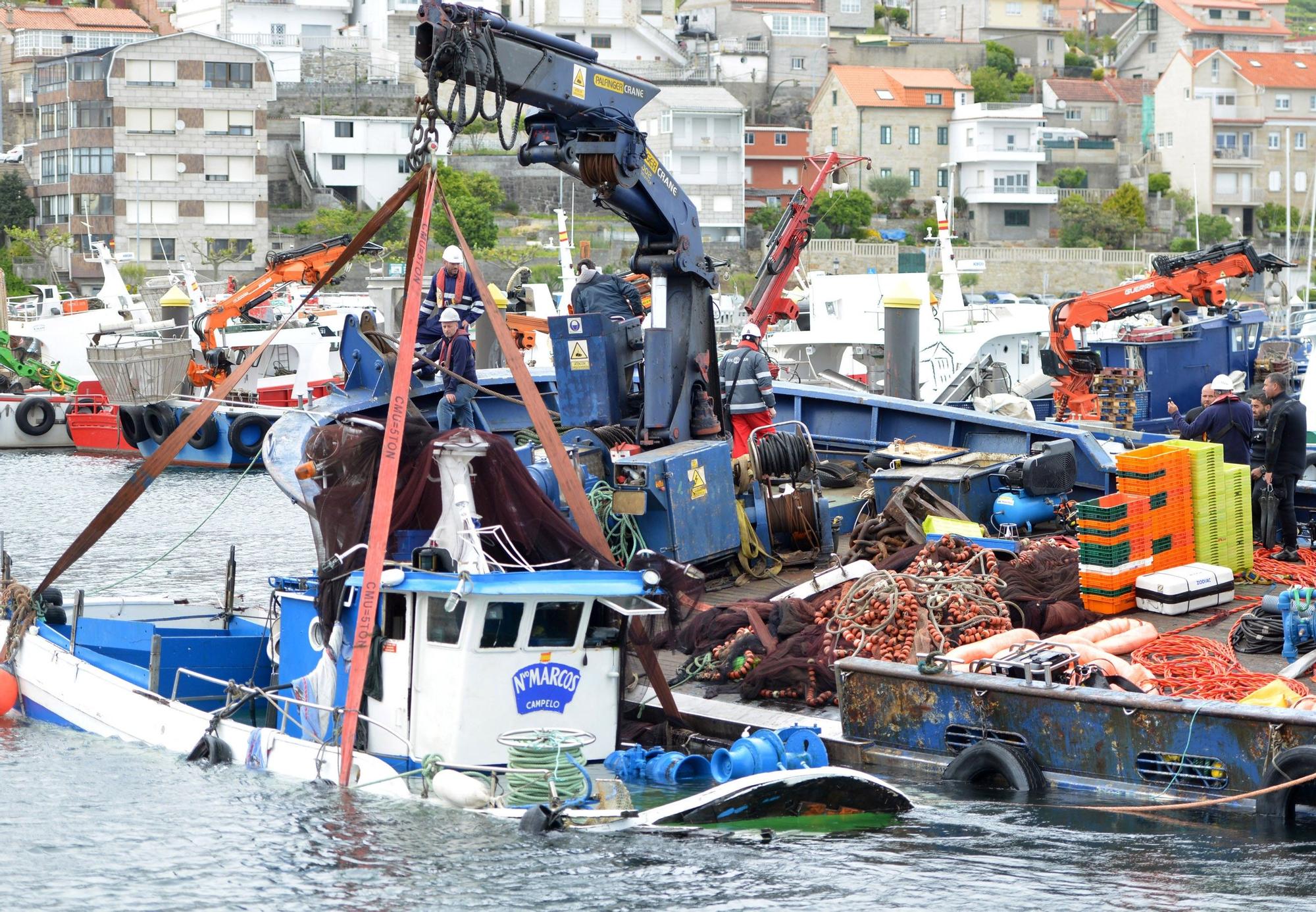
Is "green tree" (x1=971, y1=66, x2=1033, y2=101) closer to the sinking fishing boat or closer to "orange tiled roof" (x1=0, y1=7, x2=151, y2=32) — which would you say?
"orange tiled roof" (x1=0, y1=7, x2=151, y2=32)

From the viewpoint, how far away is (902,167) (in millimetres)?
88562

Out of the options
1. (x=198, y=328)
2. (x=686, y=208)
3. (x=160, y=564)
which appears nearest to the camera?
(x=686, y=208)

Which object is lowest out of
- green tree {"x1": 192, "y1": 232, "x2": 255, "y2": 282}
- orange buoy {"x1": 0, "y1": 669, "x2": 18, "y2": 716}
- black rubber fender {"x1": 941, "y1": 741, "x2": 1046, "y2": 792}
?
orange buoy {"x1": 0, "y1": 669, "x2": 18, "y2": 716}

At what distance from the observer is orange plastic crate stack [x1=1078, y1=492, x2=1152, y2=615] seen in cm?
1288

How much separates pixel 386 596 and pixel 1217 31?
103 meters

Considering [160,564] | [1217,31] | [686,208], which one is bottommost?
[160,564]

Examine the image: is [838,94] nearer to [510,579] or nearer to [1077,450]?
[1077,450]

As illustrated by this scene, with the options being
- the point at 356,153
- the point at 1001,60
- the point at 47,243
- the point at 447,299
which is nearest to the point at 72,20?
the point at 356,153

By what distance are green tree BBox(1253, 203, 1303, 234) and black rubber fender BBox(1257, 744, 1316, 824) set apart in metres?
77.3

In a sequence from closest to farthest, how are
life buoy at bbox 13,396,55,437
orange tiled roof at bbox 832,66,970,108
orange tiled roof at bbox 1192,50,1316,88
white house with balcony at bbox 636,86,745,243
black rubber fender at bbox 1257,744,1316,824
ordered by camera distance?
black rubber fender at bbox 1257,744,1316,824 → life buoy at bbox 13,396,55,437 → white house with balcony at bbox 636,86,745,243 → orange tiled roof at bbox 832,66,970,108 → orange tiled roof at bbox 1192,50,1316,88

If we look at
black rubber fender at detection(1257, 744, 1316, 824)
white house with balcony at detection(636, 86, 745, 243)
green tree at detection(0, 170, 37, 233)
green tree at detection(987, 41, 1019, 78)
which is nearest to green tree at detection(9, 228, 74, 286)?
green tree at detection(0, 170, 37, 233)

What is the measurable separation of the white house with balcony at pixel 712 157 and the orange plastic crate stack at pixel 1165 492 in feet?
219

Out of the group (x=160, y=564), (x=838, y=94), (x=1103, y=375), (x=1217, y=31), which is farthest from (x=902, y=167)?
(x=160, y=564)

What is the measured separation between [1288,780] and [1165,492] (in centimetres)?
391
